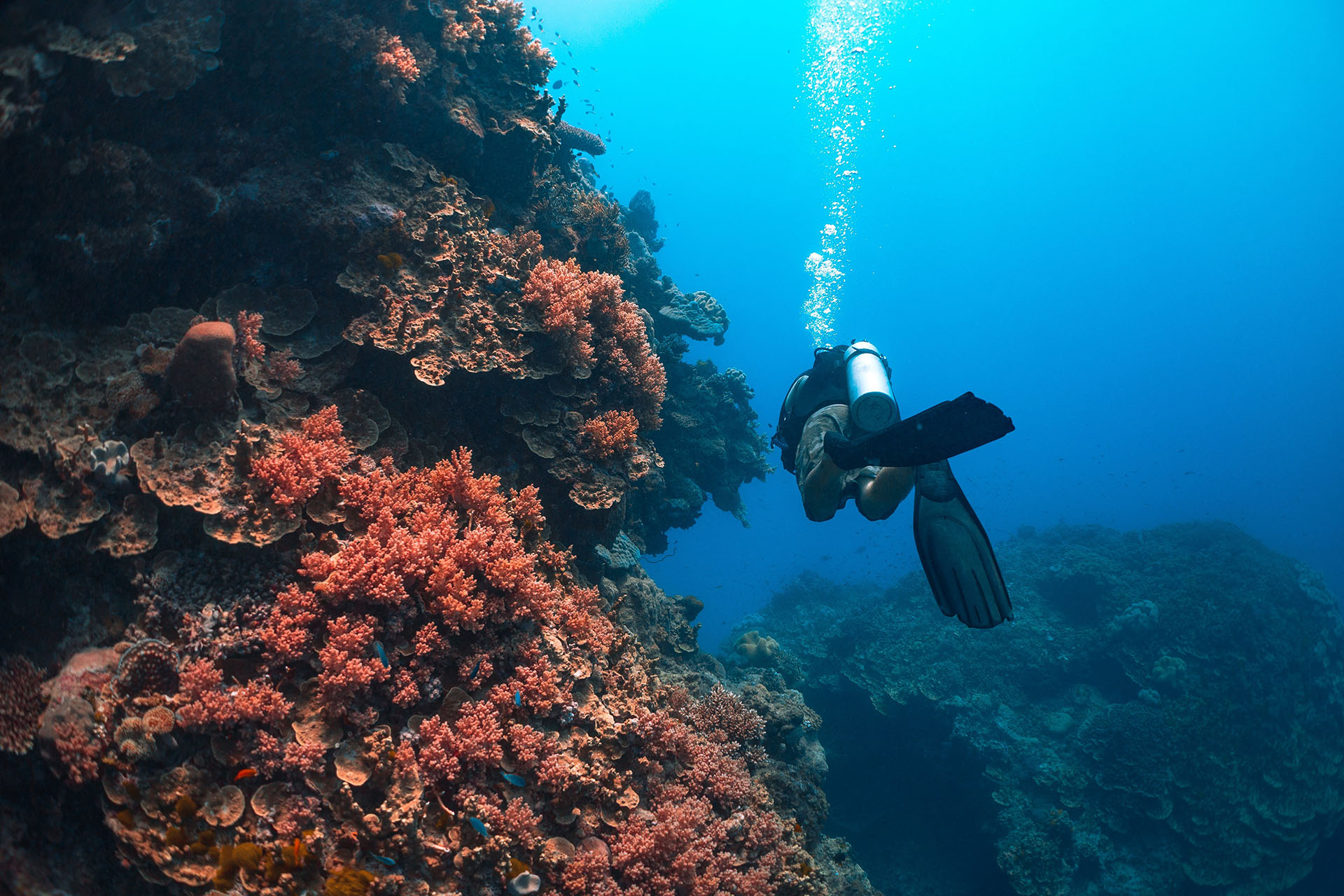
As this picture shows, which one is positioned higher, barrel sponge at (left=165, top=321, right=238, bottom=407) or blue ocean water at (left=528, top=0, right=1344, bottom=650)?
blue ocean water at (left=528, top=0, right=1344, bottom=650)

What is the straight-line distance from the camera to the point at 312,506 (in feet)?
12.6

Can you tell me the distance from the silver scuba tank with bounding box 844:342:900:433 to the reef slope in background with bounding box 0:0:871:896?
254cm

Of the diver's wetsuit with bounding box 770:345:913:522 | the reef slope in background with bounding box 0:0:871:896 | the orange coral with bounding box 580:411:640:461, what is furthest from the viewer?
the orange coral with bounding box 580:411:640:461

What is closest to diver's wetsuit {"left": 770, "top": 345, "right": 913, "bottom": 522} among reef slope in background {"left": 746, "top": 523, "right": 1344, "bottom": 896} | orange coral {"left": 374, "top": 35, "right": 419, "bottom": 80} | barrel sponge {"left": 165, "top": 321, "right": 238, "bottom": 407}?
barrel sponge {"left": 165, "top": 321, "right": 238, "bottom": 407}

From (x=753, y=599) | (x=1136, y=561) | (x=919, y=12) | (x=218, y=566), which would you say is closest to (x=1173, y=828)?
(x=1136, y=561)

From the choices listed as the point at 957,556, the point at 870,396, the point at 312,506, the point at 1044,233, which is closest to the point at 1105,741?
the point at 957,556

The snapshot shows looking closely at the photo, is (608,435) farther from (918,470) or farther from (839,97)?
(839,97)

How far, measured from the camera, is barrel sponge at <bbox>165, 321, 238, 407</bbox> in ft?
12.4

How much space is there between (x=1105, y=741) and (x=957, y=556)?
14.2 m

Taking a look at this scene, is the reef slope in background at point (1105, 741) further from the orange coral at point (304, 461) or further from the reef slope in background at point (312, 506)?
the orange coral at point (304, 461)

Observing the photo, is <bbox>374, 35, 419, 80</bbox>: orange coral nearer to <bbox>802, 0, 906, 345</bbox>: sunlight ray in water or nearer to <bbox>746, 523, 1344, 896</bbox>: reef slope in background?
<bbox>746, 523, 1344, 896</bbox>: reef slope in background

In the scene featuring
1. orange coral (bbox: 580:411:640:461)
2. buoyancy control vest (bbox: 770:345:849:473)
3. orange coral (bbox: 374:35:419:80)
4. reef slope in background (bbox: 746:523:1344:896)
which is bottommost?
reef slope in background (bbox: 746:523:1344:896)

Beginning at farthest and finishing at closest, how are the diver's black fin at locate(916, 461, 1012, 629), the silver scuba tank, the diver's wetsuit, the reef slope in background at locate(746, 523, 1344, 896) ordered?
the reef slope in background at locate(746, 523, 1344, 896), the silver scuba tank, the diver's wetsuit, the diver's black fin at locate(916, 461, 1012, 629)

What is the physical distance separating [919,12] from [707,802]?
9394 cm
